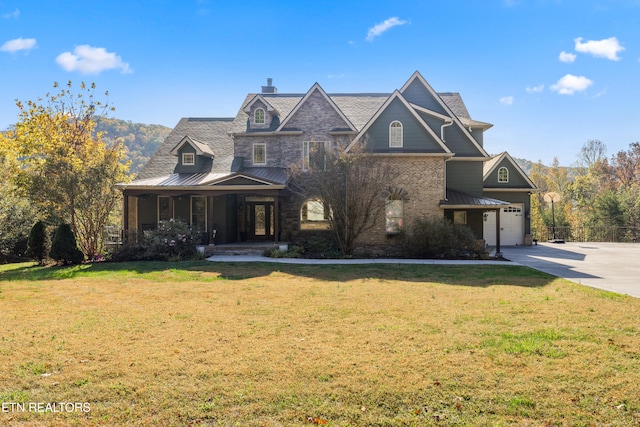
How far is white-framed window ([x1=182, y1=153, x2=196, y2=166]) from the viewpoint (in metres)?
22.0

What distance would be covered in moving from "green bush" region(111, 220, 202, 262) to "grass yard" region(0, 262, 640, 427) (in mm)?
6405

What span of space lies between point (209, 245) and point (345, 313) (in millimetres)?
12558

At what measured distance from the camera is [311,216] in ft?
67.7

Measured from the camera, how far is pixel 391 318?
732cm

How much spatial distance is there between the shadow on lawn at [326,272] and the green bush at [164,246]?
3.24ft

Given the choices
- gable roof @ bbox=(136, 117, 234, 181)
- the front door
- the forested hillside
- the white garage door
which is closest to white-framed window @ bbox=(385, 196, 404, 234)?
the front door

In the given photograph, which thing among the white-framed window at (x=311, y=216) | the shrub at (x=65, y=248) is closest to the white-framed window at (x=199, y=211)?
the white-framed window at (x=311, y=216)

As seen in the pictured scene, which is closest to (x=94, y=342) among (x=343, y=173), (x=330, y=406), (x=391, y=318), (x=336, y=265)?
(x=330, y=406)

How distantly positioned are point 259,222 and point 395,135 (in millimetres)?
9236

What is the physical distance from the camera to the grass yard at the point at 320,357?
3904 mm

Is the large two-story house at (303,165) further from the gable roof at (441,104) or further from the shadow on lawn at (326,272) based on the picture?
the shadow on lawn at (326,272)

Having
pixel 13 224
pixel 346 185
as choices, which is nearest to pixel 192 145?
pixel 346 185

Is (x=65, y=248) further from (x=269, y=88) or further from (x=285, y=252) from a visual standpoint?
(x=269, y=88)

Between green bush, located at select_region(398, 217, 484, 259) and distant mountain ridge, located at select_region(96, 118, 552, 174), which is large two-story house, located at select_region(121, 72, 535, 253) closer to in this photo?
green bush, located at select_region(398, 217, 484, 259)
